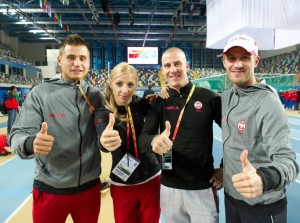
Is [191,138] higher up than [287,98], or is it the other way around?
[191,138]

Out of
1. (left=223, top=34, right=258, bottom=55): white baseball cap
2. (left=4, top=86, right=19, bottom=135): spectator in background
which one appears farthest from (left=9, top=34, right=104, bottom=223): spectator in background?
(left=4, top=86, right=19, bottom=135): spectator in background

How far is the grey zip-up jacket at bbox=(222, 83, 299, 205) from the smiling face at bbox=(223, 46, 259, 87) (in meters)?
0.08

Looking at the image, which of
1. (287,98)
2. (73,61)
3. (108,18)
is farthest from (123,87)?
(108,18)

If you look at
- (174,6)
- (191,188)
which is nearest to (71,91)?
(191,188)

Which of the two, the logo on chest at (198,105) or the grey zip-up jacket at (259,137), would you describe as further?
the logo on chest at (198,105)

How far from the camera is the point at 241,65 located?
1915 mm

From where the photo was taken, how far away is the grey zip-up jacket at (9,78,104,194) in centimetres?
202

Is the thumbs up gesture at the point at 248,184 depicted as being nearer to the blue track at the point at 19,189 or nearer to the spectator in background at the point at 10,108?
the blue track at the point at 19,189

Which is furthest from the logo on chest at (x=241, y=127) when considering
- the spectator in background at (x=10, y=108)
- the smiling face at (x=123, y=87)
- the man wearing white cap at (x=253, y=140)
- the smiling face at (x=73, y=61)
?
the spectator in background at (x=10, y=108)

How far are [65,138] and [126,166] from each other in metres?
0.58

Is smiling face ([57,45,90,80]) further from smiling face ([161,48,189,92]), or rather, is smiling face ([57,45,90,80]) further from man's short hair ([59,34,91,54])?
smiling face ([161,48,189,92])

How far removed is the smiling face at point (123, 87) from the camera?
2354 mm

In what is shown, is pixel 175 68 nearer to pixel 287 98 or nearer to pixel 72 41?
pixel 72 41

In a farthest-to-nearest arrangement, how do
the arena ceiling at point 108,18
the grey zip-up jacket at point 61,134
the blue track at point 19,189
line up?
the arena ceiling at point 108,18 → the blue track at point 19,189 → the grey zip-up jacket at point 61,134
